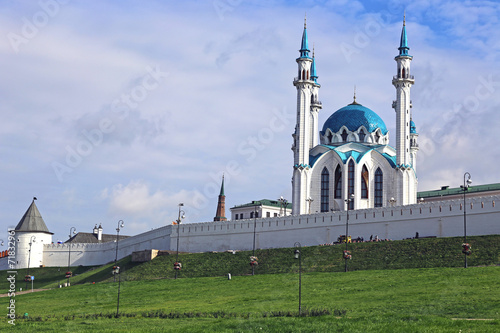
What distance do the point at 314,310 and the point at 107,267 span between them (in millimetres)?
45212

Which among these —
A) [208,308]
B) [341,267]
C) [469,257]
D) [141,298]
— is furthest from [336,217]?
[208,308]

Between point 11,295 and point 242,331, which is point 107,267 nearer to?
point 11,295

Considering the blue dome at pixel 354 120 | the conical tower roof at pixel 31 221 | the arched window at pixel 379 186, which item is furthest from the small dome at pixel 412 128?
the conical tower roof at pixel 31 221

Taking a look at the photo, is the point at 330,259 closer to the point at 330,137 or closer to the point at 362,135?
the point at 362,135

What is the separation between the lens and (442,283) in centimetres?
4569

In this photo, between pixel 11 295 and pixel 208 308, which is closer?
pixel 208 308

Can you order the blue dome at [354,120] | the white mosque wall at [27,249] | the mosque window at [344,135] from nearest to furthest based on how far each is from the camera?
the mosque window at [344,135] < the blue dome at [354,120] < the white mosque wall at [27,249]

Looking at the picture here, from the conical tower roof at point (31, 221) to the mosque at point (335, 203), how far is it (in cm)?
12

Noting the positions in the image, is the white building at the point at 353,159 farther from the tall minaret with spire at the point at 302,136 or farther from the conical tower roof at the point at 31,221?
the conical tower roof at the point at 31,221

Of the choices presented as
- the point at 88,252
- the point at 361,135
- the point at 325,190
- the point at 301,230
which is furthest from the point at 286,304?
the point at 88,252

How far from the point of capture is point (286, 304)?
1709 inches

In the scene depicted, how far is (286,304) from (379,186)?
44.5 metres

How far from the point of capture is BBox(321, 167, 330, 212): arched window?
3402 inches

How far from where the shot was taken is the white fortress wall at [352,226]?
206 ft
